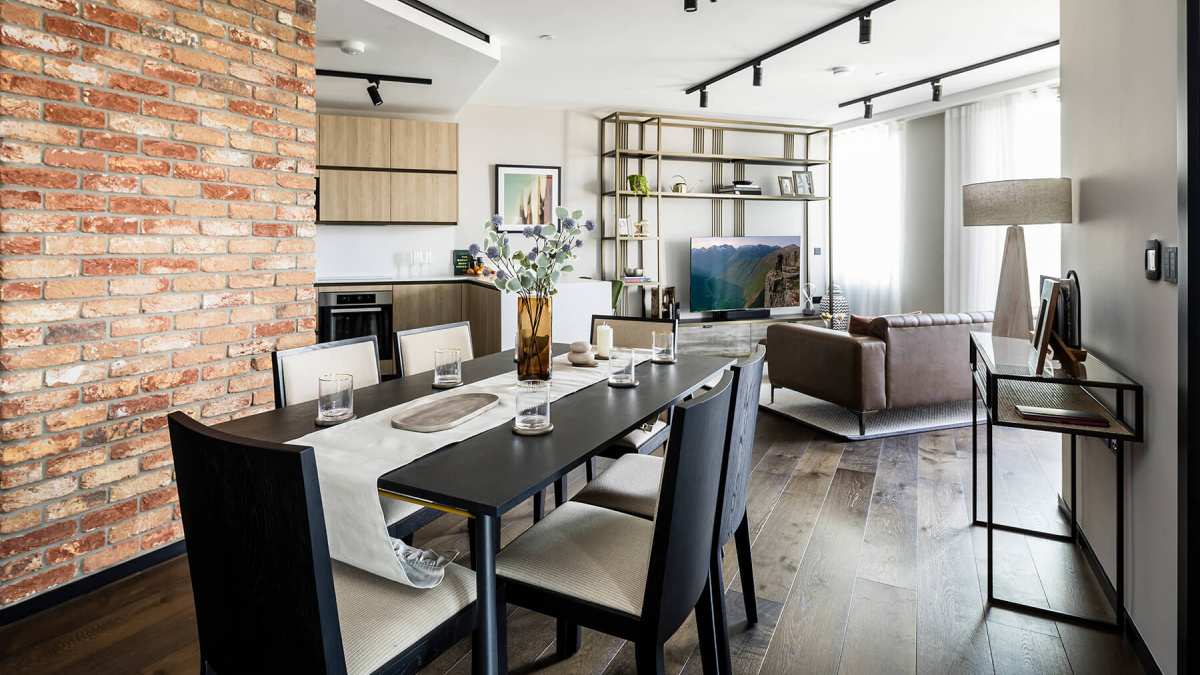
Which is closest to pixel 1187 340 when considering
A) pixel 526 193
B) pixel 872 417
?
pixel 872 417

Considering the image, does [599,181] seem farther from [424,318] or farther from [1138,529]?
[1138,529]

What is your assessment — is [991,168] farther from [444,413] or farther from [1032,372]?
[444,413]

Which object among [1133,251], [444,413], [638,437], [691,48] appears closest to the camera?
[444,413]

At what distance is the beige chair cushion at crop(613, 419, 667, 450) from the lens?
7.94ft

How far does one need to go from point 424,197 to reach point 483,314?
1.34 metres

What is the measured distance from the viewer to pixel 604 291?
16.7 ft

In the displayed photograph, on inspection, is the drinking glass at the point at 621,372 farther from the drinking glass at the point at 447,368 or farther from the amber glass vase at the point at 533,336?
the drinking glass at the point at 447,368

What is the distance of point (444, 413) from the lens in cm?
173

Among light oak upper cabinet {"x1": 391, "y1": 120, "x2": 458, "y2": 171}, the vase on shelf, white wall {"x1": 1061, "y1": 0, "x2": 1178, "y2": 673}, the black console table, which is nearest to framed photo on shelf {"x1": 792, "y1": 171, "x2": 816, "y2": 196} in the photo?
the vase on shelf

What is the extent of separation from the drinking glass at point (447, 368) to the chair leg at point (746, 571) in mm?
1004

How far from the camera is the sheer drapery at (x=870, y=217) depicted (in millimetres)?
6793

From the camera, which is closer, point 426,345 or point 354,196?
point 426,345

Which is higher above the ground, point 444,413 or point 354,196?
point 354,196

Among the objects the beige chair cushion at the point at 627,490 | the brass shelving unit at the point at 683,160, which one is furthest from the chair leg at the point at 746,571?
the brass shelving unit at the point at 683,160
